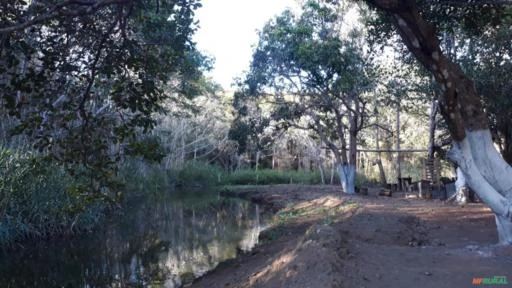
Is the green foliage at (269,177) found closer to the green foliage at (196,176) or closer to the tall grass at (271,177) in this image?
the tall grass at (271,177)

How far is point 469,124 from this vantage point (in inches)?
316

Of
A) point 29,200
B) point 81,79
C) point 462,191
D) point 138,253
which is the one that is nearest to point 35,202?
point 29,200

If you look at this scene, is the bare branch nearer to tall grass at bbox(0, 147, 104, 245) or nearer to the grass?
the grass

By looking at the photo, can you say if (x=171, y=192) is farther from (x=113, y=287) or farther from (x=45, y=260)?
(x=113, y=287)

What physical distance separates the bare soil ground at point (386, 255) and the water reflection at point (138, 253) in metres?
1.66

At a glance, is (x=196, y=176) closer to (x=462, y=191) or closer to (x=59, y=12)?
(x=462, y=191)

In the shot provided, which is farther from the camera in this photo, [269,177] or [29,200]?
[269,177]

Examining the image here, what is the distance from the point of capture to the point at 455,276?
6.71 m

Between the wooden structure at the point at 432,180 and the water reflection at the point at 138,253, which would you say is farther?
the wooden structure at the point at 432,180

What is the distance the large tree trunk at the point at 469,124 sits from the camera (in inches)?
306

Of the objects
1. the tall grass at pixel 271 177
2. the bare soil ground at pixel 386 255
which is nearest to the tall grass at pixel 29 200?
the bare soil ground at pixel 386 255

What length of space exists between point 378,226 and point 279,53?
11.3 meters

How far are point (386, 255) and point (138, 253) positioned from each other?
966cm

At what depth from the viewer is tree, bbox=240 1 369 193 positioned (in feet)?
65.7
